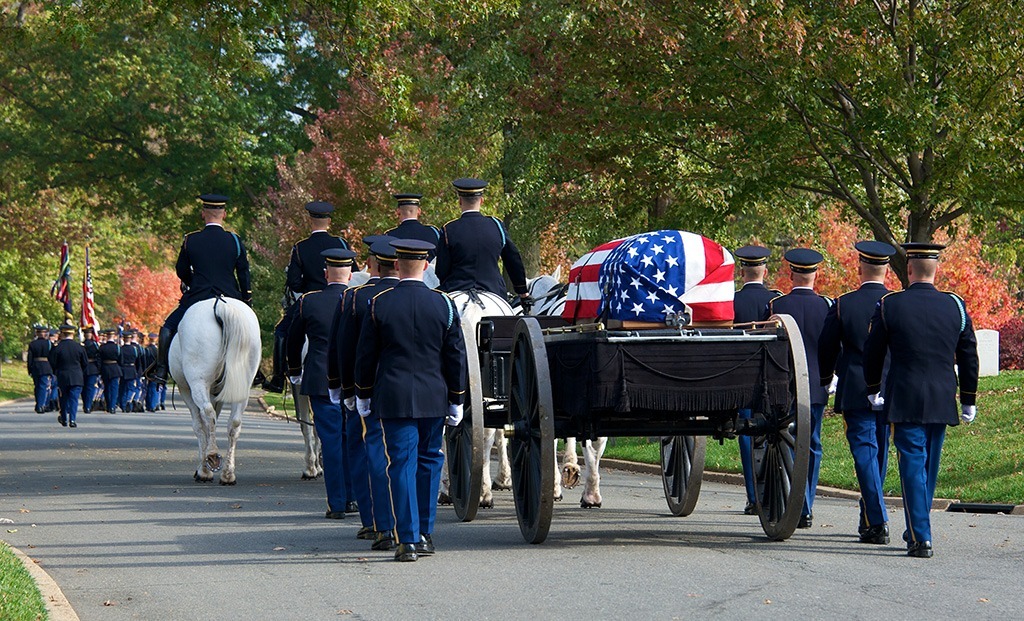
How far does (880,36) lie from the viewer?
755 inches

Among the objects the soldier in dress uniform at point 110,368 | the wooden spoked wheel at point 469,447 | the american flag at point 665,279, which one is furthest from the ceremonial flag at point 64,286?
the american flag at point 665,279

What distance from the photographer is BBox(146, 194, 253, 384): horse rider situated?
16.3m

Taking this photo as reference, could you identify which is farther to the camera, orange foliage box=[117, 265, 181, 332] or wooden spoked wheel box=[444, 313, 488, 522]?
orange foliage box=[117, 265, 181, 332]

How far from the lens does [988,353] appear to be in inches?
Answer: 1156

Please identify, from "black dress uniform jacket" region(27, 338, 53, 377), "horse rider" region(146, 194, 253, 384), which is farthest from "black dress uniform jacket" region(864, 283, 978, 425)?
"black dress uniform jacket" region(27, 338, 53, 377)

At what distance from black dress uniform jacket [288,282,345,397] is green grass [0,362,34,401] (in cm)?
3973

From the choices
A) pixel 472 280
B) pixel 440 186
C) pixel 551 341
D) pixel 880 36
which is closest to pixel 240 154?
pixel 440 186

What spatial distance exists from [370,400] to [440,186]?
19.4 meters

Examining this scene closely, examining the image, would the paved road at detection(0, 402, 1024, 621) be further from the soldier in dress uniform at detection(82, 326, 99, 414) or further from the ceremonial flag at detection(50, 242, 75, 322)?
the ceremonial flag at detection(50, 242, 75, 322)

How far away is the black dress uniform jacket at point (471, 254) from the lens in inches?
527

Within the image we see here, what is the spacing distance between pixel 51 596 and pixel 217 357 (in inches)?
311

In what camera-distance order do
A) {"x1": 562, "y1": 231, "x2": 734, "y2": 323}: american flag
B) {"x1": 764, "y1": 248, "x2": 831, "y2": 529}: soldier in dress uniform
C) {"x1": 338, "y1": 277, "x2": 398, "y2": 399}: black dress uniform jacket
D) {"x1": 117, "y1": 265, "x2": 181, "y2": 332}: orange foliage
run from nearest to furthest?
{"x1": 562, "y1": 231, "x2": 734, "y2": 323}: american flag < {"x1": 338, "y1": 277, "x2": 398, "y2": 399}: black dress uniform jacket < {"x1": 764, "y1": 248, "x2": 831, "y2": 529}: soldier in dress uniform < {"x1": 117, "y1": 265, "x2": 181, "y2": 332}: orange foliage

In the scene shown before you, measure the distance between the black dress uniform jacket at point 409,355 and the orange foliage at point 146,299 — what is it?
2674 inches

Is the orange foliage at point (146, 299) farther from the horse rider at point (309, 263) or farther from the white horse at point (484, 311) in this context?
the white horse at point (484, 311)
